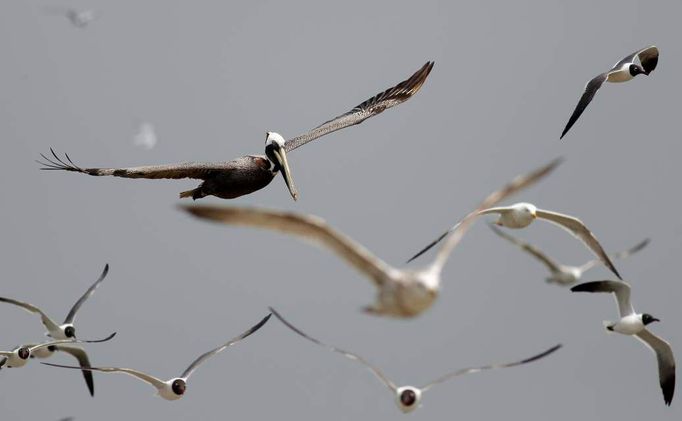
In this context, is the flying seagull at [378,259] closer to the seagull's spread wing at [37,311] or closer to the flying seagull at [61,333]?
the seagull's spread wing at [37,311]

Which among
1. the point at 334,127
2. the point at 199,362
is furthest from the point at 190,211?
the point at 334,127

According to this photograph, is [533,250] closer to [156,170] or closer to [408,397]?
[408,397]

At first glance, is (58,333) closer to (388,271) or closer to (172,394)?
(172,394)

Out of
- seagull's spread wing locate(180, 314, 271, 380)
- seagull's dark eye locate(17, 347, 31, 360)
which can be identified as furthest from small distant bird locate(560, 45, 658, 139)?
seagull's dark eye locate(17, 347, 31, 360)

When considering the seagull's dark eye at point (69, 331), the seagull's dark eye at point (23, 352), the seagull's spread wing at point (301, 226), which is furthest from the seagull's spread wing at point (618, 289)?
the seagull's dark eye at point (69, 331)

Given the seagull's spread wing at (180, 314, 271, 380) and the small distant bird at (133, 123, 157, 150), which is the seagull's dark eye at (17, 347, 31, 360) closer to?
the seagull's spread wing at (180, 314, 271, 380)

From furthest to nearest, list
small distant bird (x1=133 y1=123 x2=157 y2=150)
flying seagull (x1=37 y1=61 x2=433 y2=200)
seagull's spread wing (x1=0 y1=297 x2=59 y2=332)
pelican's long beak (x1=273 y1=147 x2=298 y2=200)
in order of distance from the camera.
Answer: small distant bird (x1=133 y1=123 x2=157 y2=150)
seagull's spread wing (x1=0 y1=297 x2=59 y2=332)
pelican's long beak (x1=273 y1=147 x2=298 y2=200)
flying seagull (x1=37 y1=61 x2=433 y2=200)

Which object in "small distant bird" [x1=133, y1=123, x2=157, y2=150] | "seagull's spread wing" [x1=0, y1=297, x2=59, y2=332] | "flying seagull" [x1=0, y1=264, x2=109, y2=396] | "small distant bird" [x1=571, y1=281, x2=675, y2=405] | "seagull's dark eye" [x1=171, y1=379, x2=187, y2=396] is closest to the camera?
"small distant bird" [x1=571, y1=281, x2=675, y2=405]
